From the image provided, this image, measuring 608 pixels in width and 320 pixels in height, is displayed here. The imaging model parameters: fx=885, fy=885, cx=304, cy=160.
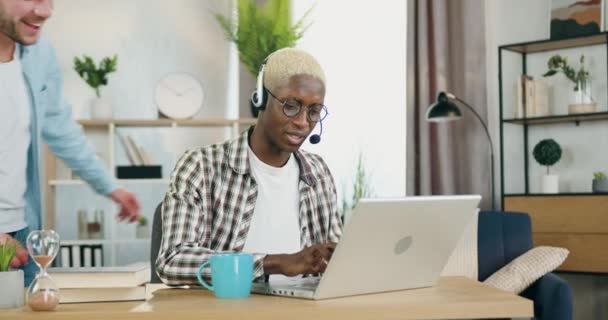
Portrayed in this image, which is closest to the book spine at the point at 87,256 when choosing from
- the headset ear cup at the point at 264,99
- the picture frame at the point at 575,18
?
the picture frame at the point at 575,18

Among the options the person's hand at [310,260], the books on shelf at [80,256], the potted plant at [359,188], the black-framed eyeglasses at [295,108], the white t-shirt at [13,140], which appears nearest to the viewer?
the person's hand at [310,260]

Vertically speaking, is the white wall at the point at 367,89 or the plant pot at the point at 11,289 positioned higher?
the white wall at the point at 367,89

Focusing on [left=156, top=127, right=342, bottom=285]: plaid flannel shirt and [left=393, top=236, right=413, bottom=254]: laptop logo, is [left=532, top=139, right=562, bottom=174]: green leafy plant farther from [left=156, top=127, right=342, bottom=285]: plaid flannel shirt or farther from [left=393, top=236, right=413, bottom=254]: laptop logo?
[left=393, top=236, right=413, bottom=254]: laptop logo

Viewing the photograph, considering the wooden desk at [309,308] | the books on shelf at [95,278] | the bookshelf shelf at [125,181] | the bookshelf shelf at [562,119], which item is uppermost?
the bookshelf shelf at [562,119]

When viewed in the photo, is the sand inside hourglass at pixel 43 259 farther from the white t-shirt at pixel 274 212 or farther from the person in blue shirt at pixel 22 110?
the person in blue shirt at pixel 22 110

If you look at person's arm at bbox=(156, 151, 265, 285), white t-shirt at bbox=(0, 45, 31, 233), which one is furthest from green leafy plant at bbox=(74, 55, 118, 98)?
person's arm at bbox=(156, 151, 265, 285)

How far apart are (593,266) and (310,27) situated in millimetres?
2055

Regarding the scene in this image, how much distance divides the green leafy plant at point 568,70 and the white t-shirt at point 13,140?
2.53 metres

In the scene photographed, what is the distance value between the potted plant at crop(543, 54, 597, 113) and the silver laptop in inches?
101

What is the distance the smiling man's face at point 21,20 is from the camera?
284cm

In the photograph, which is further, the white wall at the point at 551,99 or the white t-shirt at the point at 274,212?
the white wall at the point at 551,99

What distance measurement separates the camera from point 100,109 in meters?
4.74

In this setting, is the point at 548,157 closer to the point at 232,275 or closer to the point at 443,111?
the point at 443,111

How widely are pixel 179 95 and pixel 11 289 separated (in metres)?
3.34
